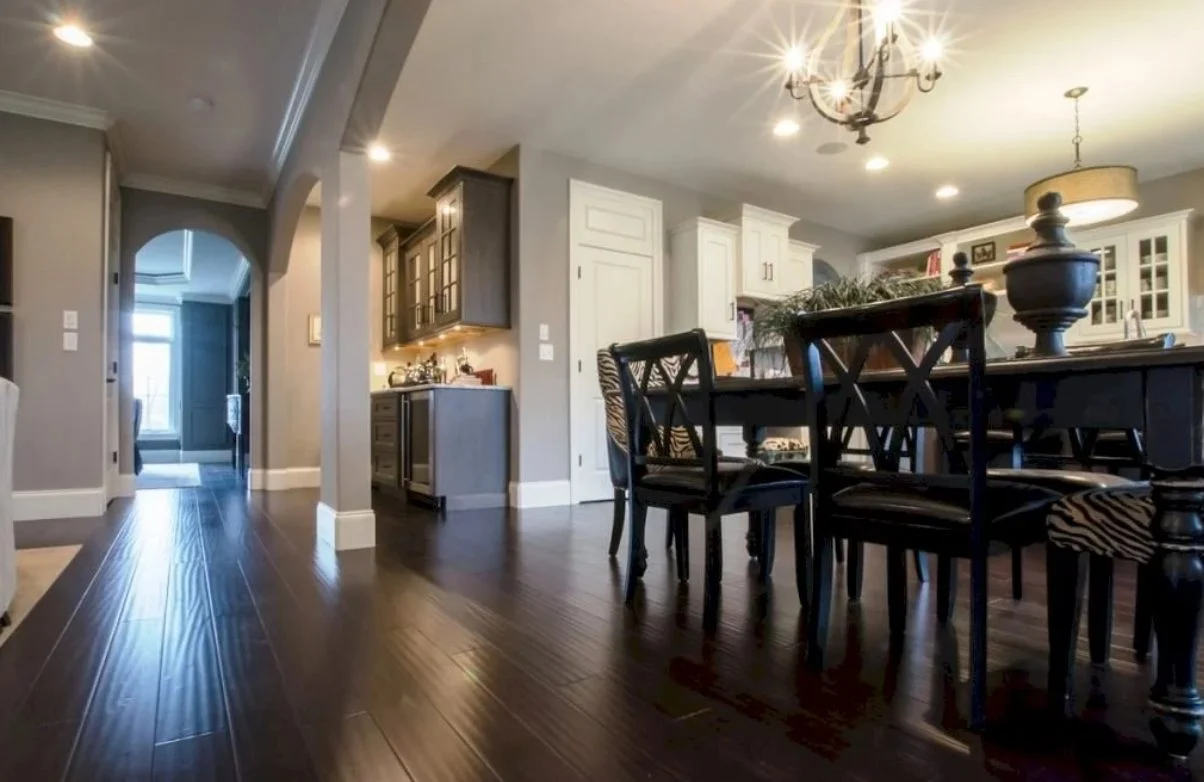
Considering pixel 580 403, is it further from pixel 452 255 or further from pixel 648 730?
pixel 648 730

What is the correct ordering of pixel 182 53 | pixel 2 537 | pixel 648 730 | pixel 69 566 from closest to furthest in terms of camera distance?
pixel 648 730, pixel 2 537, pixel 69 566, pixel 182 53

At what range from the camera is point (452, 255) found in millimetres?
4703

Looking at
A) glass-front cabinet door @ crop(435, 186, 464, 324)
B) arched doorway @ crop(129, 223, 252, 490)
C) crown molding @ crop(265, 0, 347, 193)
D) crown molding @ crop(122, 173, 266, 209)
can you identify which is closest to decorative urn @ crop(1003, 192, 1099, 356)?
crown molding @ crop(265, 0, 347, 193)

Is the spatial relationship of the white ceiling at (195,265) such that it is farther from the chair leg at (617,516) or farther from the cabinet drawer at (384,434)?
the chair leg at (617,516)

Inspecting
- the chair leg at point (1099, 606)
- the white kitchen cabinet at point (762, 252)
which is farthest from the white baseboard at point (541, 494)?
the chair leg at point (1099, 606)

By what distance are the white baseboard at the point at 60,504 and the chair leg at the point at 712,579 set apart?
13.3 ft

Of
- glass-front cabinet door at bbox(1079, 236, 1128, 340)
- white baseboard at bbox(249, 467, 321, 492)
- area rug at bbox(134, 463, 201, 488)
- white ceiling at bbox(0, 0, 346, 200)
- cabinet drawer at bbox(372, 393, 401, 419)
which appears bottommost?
area rug at bbox(134, 463, 201, 488)

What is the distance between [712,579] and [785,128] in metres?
3.49

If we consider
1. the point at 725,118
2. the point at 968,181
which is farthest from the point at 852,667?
the point at 968,181

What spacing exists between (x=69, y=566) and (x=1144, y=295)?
713 centimetres

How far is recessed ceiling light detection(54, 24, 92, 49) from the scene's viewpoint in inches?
126

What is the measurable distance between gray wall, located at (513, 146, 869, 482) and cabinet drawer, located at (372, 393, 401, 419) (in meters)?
1.09

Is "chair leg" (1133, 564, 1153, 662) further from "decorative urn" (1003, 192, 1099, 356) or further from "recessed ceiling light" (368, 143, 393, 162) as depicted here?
"recessed ceiling light" (368, 143, 393, 162)

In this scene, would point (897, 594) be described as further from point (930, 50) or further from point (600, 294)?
point (600, 294)
